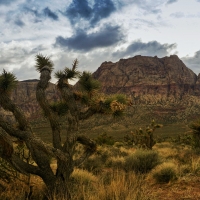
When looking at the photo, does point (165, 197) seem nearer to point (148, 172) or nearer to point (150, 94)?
point (148, 172)

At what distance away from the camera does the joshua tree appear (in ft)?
21.2

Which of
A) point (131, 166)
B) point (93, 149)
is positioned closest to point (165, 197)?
point (93, 149)

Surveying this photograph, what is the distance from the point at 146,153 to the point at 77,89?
5.51 meters

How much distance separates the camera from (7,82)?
8.02 metres

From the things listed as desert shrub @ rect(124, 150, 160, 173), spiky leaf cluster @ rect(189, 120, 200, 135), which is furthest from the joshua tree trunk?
spiky leaf cluster @ rect(189, 120, 200, 135)

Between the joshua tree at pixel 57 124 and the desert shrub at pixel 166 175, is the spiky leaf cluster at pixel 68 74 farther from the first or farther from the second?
the desert shrub at pixel 166 175

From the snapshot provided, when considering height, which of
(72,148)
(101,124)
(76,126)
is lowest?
(101,124)

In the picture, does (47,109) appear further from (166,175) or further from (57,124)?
(166,175)

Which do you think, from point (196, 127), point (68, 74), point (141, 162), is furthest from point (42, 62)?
point (196, 127)

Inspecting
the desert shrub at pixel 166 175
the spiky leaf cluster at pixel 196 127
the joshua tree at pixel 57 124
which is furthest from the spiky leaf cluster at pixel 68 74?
the spiky leaf cluster at pixel 196 127

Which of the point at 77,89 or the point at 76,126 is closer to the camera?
the point at 76,126

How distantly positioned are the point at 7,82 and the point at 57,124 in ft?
6.37

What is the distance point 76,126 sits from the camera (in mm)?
7852

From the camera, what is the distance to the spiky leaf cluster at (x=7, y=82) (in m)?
7.87
